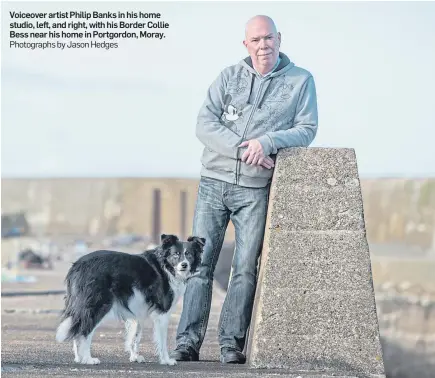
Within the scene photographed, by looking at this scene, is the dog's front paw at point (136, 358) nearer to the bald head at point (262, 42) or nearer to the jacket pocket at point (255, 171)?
the jacket pocket at point (255, 171)

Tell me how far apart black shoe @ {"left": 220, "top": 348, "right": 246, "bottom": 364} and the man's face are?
1.96 m

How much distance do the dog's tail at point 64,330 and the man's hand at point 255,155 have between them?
160 cm

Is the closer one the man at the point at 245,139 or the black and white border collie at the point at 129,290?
the black and white border collie at the point at 129,290

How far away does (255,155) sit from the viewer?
8703mm

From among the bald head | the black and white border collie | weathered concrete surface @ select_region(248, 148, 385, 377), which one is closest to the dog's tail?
the black and white border collie

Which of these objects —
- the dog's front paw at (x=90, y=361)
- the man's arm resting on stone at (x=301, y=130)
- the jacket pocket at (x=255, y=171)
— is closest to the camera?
the dog's front paw at (x=90, y=361)

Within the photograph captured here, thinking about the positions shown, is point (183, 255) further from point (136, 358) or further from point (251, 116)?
point (251, 116)

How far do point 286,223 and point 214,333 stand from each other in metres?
4.72

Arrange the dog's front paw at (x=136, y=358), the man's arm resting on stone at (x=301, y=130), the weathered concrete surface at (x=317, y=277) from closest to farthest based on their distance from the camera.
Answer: the weathered concrete surface at (x=317, y=277), the man's arm resting on stone at (x=301, y=130), the dog's front paw at (x=136, y=358)

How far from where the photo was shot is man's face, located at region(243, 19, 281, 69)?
8.85 meters

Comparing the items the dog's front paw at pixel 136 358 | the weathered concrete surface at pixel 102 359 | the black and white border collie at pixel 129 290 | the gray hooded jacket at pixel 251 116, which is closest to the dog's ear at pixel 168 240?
the black and white border collie at pixel 129 290

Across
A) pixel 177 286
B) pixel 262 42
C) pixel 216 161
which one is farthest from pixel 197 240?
pixel 262 42

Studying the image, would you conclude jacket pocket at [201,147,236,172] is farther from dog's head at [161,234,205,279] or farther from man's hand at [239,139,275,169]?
dog's head at [161,234,205,279]

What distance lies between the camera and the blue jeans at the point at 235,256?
8922 mm
